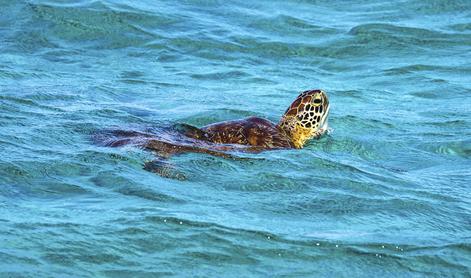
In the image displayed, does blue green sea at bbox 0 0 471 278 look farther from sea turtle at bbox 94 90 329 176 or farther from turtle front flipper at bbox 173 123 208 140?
turtle front flipper at bbox 173 123 208 140

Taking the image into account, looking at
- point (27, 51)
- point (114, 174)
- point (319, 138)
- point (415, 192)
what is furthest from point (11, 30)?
point (415, 192)

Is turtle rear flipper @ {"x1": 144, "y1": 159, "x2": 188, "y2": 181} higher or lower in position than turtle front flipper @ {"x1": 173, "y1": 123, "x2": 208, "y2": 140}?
higher

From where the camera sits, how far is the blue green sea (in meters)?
5.80

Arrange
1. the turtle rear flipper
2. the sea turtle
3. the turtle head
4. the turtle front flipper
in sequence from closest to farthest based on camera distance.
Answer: the turtle rear flipper
the sea turtle
the turtle front flipper
the turtle head

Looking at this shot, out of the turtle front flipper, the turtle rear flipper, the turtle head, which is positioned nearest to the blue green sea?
the turtle rear flipper

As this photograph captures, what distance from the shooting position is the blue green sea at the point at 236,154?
580cm

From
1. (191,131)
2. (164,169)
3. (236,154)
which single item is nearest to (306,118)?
(191,131)

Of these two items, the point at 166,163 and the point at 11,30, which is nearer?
the point at 166,163

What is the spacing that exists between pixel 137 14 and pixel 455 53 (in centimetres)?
399

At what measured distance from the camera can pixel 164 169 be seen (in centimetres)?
720

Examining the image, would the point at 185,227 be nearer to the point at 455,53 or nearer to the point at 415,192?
the point at 415,192

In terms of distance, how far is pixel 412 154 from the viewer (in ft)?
27.6

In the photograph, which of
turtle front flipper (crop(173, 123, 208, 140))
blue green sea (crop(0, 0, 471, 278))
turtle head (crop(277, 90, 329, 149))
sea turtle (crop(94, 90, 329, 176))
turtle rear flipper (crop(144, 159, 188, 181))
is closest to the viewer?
blue green sea (crop(0, 0, 471, 278))

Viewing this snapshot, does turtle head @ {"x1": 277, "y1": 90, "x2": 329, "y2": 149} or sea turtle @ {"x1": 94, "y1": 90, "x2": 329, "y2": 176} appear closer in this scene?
sea turtle @ {"x1": 94, "y1": 90, "x2": 329, "y2": 176}
